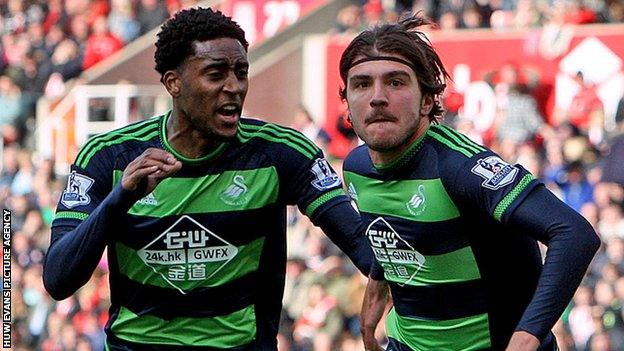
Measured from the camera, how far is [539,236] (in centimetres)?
534

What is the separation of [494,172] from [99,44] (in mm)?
17489

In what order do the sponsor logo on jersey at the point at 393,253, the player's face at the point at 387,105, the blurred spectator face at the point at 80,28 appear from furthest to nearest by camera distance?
the blurred spectator face at the point at 80,28 < the sponsor logo on jersey at the point at 393,253 < the player's face at the point at 387,105

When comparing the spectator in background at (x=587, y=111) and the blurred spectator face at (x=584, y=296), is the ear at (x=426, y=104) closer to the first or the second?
the blurred spectator face at (x=584, y=296)

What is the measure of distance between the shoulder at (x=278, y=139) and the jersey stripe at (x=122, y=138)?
344mm

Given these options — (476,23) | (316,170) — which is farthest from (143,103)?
(316,170)

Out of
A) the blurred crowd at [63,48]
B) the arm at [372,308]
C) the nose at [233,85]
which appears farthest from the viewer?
the blurred crowd at [63,48]

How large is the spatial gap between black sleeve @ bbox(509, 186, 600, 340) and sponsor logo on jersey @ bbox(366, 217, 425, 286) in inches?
24.4

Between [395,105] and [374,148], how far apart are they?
19cm

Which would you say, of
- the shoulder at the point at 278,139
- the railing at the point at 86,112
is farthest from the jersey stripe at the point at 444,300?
the railing at the point at 86,112

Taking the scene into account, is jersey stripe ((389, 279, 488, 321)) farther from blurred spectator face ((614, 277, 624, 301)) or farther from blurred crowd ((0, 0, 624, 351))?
blurred spectator face ((614, 277, 624, 301))

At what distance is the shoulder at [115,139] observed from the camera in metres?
6.10

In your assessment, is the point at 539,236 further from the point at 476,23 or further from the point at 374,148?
the point at 476,23

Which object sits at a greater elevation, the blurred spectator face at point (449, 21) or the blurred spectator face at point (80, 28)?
the blurred spectator face at point (449, 21)

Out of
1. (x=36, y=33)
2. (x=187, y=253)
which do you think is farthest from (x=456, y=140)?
(x=36, y=33)
